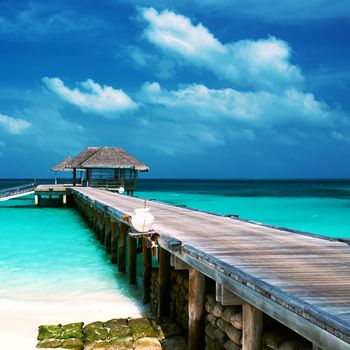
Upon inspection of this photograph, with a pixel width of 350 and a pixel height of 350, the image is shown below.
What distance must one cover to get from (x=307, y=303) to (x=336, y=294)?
1.51ft

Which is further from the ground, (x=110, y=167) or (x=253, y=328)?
(x=110, y=167)

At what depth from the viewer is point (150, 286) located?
9070 mm

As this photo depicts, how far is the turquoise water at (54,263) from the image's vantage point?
10352 mm

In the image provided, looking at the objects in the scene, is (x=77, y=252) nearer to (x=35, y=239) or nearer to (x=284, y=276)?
(x=35, y=239)

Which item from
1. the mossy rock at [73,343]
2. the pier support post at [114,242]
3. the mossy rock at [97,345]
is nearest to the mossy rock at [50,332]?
the mossy rock at [73,343]

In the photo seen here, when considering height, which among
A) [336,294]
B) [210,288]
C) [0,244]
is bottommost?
[0,244]

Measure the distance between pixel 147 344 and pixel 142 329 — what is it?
476 millimetres

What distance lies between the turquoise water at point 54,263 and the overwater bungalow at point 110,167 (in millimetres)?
7788

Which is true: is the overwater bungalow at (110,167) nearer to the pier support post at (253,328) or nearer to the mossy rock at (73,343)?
the mossy rock at (73,343)

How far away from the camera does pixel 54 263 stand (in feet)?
43.8

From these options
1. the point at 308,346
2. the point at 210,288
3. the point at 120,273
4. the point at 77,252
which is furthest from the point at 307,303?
the point at 77,252

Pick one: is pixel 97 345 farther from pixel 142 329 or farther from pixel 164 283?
pixel 164 283

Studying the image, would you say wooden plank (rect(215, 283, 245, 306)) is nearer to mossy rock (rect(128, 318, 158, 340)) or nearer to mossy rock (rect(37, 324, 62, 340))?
mossy rock (rect(128, 318, 158, 340))

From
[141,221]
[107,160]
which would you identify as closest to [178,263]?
[141,221]
